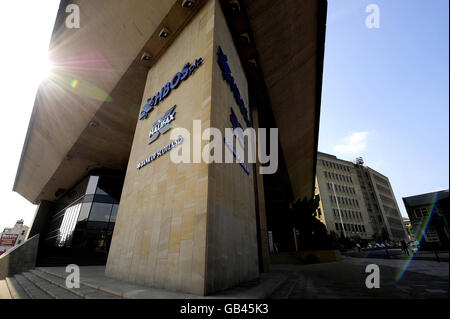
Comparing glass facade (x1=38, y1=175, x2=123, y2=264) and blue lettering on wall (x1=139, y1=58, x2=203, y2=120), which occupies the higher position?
blue lettering on wall (x1=139, y1=58, x2=203, y2=120)

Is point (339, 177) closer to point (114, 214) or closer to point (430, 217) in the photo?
point (114, 214)

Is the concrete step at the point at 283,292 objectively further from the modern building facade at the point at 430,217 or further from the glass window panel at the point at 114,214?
the glass window panel at the point at 114,214

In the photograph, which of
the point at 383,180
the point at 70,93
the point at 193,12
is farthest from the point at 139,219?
the point at 383,180

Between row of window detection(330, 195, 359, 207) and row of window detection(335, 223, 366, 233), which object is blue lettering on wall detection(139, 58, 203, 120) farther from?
row of window detection(330, 195, 359, 207)

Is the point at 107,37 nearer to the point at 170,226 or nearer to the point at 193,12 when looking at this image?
the point at 193,12

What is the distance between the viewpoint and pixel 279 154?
20.8 meters

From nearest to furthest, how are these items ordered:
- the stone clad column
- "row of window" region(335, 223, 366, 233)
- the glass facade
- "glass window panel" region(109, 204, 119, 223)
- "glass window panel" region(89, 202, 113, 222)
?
the stone clad column
the glass facade
"glass window panel" region(89, 202, 113, 222)
"glass window panel" region(109, 204, 119, 223)
"row of window" region(335, 223, 366, 233)

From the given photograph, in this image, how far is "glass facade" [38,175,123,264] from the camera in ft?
63.0

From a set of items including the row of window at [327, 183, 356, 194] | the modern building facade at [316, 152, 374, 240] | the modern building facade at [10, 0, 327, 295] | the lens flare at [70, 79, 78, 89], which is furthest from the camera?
the row of window at [327, 183, 356, 194]

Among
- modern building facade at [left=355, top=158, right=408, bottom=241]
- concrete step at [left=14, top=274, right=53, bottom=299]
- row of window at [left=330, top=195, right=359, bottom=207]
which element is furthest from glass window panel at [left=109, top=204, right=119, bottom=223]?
modern building facade at [left=355, top=158, right=408, bottom=241]

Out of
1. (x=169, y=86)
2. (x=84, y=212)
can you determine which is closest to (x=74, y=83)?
(x=169, y=86)

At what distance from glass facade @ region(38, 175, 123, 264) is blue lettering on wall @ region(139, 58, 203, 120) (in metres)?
15.4

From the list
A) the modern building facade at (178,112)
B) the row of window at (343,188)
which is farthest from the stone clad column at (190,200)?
the row of window at (343,188)

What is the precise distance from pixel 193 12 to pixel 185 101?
485 cm
